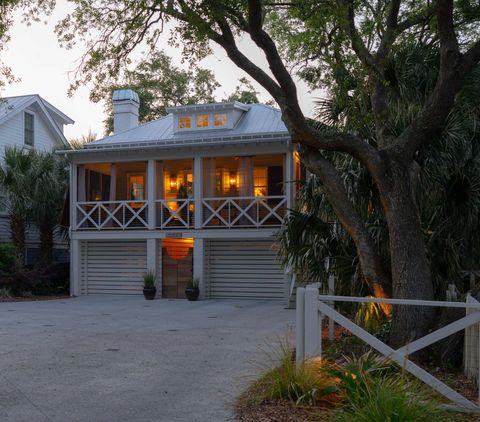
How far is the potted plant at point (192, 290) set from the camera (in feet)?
59.2

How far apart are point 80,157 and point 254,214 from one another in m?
6.26

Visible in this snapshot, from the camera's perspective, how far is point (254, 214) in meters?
18.8

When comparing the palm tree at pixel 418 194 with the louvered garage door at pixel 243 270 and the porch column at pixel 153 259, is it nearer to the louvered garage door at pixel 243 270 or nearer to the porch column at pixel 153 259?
the louvered garage door at pixel 243 270

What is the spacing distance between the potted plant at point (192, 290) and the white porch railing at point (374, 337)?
480 inches

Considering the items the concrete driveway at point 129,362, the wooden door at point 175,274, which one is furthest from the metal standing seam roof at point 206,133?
the concrete driveway at point 129,362

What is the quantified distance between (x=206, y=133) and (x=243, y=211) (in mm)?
3285

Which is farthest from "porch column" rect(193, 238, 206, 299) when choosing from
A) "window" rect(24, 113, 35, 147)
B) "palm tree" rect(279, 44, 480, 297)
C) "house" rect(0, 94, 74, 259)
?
"window" rect(24, 113, 35, 147)

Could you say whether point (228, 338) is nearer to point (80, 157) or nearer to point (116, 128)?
point (80, 157)

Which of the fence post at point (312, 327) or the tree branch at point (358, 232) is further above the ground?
the tree branch at point (358, 232)

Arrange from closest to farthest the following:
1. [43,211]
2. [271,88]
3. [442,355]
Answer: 1. [442,355]
2. [271,88]
3. [43,211]

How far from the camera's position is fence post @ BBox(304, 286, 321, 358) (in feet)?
19.2

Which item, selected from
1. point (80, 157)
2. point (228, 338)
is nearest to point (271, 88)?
point (228, 338)

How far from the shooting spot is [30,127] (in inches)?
990

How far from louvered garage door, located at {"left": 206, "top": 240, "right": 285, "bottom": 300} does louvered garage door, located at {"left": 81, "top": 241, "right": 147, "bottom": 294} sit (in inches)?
100
